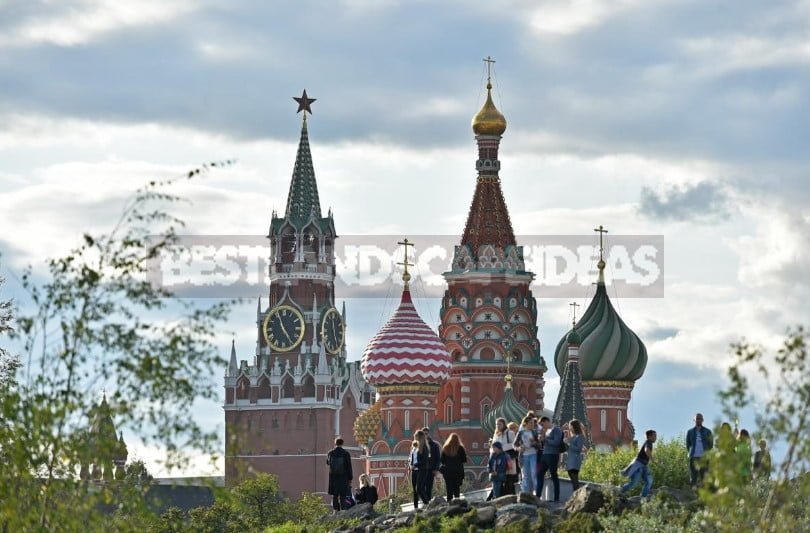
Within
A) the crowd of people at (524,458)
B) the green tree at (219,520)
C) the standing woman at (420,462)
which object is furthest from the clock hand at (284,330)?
the standing woman at (420,462)

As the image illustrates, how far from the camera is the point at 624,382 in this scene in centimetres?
8631

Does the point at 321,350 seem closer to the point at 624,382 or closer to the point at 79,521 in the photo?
the point at 624,382

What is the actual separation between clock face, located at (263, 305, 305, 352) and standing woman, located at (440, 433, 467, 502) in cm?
9568

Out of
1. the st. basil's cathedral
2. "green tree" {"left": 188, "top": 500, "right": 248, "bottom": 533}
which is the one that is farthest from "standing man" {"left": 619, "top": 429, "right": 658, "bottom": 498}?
the st. basil's cathedral

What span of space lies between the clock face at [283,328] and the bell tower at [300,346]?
0.06 metres

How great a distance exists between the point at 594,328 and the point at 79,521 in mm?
60341

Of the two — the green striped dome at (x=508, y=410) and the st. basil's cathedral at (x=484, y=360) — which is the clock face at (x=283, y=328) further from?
the green striped dome at (x=508, y=410)

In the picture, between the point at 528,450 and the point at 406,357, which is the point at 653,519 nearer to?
the point at 528,450

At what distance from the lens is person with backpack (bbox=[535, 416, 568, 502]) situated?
3409 cm

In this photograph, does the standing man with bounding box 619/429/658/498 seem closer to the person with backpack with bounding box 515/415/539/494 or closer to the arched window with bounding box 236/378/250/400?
the person with backpack with bounding box 515/415/539/494

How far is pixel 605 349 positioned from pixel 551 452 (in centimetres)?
5152

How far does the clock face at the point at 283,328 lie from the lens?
131125mm

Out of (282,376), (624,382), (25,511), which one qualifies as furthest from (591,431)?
(25,511)

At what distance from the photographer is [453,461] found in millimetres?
34938
